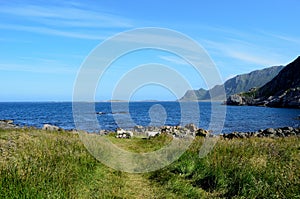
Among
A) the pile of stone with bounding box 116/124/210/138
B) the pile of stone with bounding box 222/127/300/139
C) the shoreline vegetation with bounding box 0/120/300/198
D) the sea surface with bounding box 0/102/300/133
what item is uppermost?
the shoreline vegetation with bounding box 0/120/300/198

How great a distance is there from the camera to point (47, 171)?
8.38 metres

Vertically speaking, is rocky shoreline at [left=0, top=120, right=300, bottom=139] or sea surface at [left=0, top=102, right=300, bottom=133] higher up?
rocky shoreline at [left=0, top=120, right=300, bottom=139]

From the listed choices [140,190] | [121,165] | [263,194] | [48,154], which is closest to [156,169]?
[121,165]

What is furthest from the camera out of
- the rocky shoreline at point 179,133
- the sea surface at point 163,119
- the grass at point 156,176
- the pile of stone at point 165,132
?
the sea surface at point 163,119

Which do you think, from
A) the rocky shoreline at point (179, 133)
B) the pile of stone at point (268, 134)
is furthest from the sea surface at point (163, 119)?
the pile of stone at point (268, 134)

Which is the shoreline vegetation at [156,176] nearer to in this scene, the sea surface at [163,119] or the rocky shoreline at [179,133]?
the rocky shoreline at [179,133]

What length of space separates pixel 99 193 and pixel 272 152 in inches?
292

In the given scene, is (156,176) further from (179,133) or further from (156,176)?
(179,133)

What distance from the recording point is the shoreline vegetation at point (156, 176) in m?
7.61

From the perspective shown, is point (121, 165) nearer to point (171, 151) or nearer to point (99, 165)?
point (99, 165)

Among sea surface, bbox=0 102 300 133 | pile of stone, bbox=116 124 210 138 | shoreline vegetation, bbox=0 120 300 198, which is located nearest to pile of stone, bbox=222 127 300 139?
pile of stone, bbox=116 124 210 138

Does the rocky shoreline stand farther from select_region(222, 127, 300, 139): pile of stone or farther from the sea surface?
the sea surface

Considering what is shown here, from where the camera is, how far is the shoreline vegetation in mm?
7609

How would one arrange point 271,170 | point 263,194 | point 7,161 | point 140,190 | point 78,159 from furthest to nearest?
point 78,159 → point 140,190 → point 271,170 → point 7,161 → point 263,194
